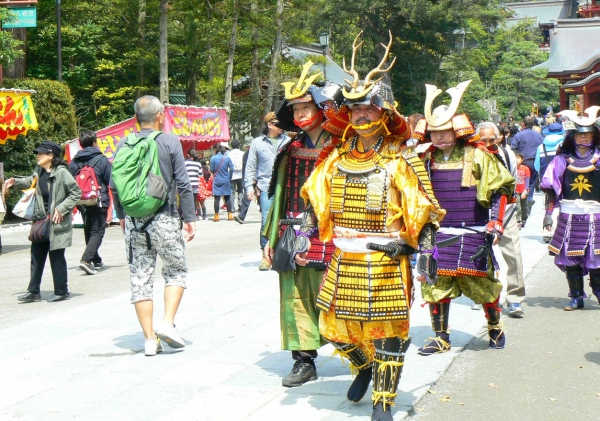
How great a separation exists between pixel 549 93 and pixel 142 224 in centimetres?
5084

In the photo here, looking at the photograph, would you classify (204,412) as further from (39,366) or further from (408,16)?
(408,16)

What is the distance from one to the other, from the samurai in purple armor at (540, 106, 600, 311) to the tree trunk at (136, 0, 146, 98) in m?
19.9

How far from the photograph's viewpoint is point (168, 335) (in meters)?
6.48

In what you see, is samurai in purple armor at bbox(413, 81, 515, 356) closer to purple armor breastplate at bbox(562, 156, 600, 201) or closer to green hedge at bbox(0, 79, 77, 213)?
purple armor breastplate at bbox(562, 156, 600, 201)

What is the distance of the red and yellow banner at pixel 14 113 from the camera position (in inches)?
594

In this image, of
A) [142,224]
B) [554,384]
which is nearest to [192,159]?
[142,224]

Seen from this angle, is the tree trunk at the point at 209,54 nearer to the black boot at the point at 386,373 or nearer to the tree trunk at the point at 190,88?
the tree trunk at the point at 190,88

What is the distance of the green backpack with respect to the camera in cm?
620

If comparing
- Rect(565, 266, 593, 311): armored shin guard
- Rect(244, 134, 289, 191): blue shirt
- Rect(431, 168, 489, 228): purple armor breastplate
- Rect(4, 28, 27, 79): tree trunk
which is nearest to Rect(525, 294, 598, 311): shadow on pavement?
Rect(565, 266, 593, 311): armored shin guard

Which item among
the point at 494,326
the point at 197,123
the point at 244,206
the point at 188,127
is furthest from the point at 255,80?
the point at 494,326

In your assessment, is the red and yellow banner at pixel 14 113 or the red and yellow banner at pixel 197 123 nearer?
the red and yellow banner at pixel 14 113

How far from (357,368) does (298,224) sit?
3.65 feet

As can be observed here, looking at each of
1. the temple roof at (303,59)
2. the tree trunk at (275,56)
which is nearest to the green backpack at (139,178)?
the tree trunk at (275,56)

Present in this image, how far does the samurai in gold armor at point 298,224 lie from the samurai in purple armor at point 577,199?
3624 mm
